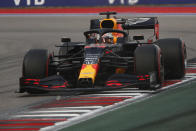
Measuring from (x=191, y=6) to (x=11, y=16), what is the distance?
13.0 metres

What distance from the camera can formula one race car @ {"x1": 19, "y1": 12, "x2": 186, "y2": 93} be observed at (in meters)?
11.3

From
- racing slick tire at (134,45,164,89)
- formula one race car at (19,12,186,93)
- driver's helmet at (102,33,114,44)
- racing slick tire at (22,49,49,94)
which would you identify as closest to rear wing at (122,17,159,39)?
formula one race car at (19,12,186,93)

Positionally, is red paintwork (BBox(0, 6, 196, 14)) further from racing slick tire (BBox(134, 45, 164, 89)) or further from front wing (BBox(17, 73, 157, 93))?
front wing (BBox(17, 73, 157, 93))

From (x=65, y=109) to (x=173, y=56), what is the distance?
389 centimetres

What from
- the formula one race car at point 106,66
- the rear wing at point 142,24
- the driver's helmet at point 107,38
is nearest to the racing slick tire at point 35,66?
the formula one race car at point 106,66

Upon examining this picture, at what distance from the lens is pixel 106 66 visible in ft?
39.8

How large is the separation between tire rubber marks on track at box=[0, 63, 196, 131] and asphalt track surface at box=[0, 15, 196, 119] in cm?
44

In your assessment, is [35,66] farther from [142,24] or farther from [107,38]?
[142,24]

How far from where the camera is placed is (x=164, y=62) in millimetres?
12984

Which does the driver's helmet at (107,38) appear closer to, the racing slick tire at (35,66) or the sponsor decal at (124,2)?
the racing slick tire at (35,66)

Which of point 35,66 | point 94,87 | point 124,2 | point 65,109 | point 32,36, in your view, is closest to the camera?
point 65,109

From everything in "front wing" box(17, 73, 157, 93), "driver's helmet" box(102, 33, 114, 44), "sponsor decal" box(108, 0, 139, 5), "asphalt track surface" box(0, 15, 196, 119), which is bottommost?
"asphalt track surface" box(0, 15, 196, 119)

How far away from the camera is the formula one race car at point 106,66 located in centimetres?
1130

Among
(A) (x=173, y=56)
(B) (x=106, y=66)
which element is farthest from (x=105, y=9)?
(B) (x=106, y=66)
